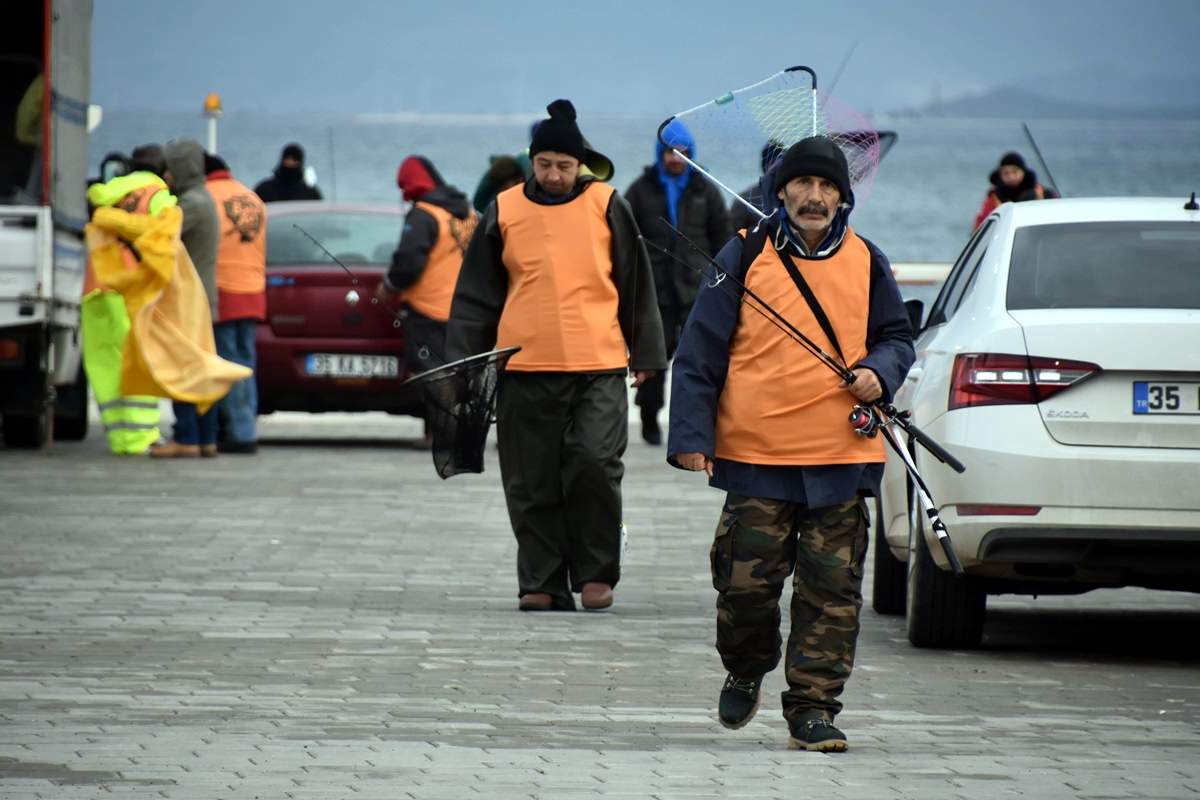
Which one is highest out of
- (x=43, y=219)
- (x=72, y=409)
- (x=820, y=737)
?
(x=43, y=219)

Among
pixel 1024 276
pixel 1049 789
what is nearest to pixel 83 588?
pixel 1024 276

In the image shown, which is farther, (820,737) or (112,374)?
(112,374)

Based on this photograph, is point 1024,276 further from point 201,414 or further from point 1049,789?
point 201,414

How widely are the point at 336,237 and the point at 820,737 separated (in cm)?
1236

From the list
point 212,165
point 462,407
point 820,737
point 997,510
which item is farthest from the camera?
point 212,165

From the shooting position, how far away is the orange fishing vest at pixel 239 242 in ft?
58.0

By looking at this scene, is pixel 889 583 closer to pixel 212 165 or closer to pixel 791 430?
pixel 791 430

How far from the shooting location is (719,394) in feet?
24.5

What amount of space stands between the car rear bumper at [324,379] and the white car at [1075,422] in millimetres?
9517

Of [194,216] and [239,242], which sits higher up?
[194,216]

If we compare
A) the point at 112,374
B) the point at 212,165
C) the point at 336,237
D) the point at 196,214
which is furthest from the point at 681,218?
the point at 112,374

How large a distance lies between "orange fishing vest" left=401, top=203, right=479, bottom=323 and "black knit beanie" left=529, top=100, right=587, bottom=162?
7.07m

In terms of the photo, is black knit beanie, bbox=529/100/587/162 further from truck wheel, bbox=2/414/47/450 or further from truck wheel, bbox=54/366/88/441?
truck wheel, bbox=54/366/88/441

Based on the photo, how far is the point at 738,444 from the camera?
24.3 ft
